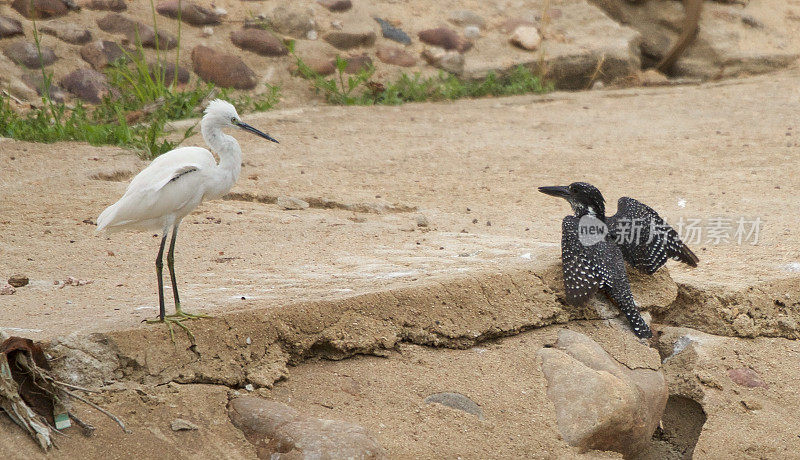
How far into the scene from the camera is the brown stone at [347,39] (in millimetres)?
8812

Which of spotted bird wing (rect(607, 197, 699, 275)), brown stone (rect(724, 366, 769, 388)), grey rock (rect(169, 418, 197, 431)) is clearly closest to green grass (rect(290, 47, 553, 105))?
spotted bird wing (rect(607, 197, 699, 275))

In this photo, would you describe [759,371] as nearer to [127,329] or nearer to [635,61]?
[127,329]

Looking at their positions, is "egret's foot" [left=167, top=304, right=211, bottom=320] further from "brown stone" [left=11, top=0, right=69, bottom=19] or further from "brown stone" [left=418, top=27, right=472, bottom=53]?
"brown stone" [left=418, top=27, right=472, bottom=53]

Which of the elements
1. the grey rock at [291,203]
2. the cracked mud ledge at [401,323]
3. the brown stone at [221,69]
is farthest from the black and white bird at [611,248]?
the brown stone at [221,69]

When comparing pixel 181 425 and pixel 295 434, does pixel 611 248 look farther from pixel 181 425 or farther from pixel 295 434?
pixel 181 425

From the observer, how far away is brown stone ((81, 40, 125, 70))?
25.3 ft

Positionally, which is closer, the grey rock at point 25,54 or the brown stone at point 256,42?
the grey rock at point 25,54

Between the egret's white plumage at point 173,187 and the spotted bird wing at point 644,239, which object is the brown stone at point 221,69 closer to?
the egret's white plumage at point 173,187

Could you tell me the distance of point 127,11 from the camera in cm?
827

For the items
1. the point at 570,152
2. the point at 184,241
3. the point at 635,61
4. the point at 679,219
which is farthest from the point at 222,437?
the point at 635,61

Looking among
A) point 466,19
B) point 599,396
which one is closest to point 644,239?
point 599,396

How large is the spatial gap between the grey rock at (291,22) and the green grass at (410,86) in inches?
17.6

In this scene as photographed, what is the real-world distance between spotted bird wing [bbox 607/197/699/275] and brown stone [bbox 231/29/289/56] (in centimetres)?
507

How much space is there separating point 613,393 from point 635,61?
6.98 meters
